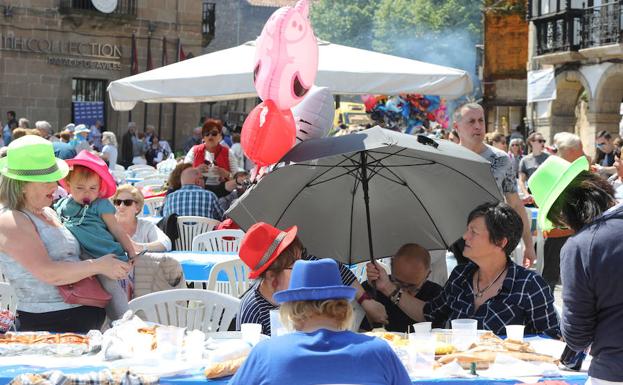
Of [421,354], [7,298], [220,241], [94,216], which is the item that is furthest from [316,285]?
[220,241]

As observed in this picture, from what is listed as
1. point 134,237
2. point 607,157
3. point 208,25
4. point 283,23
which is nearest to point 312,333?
point 283,23

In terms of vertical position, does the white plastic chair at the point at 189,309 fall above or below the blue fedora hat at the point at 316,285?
below

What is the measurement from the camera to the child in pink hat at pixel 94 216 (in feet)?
19.1

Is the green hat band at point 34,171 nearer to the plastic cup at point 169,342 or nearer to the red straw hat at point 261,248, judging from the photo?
the red straw hat at point 261,248

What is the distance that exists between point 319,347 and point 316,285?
190 mm

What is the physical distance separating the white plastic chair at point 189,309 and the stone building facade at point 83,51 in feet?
87.3

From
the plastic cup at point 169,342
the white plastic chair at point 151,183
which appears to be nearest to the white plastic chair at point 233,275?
the plastic cup at point 169,342

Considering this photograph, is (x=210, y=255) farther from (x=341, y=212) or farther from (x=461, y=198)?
(x=461, y=198)

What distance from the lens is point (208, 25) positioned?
124ft

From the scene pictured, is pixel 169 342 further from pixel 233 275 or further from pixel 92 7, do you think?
pixel 92 7

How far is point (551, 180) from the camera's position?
13.6ft

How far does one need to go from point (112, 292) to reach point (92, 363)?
139 centimetres

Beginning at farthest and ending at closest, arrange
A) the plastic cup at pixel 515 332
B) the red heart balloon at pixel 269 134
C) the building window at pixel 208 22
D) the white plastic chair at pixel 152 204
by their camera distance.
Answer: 1. the building window at pixel 208 22
2. the white plastic chair at pixel 152 204
3. the red heart balloon at pixel 269 134
4. the plastic cup at pixel 515 332

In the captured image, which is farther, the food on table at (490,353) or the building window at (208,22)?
the building window at (208,22)
